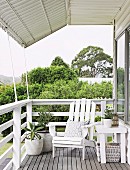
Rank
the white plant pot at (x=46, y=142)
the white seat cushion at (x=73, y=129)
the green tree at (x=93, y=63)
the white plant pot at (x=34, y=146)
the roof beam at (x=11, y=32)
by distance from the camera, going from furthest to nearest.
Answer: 1. the green tree at (x=93, y=63)
2. the white plant pot at (x=46, y=142)
3. the white seat cushion at (x=73, y=129)
4. the white plant pot at (x=34, y=146)
5. the roof beam at (x=11, y=32)

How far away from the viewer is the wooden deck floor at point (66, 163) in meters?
4.70

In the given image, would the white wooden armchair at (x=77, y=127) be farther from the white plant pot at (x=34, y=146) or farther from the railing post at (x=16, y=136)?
the railing post at (x=16, y=136)

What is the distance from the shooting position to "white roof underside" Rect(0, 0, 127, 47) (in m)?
4.55

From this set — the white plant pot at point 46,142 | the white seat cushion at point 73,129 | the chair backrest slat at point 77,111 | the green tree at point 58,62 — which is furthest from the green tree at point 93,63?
the white plant pot at point 46,142

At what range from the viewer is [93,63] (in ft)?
30.5

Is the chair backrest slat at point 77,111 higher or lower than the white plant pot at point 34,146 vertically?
higher

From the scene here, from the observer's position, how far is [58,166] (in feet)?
15.6

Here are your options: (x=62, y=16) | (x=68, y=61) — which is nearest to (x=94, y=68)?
(x=68, y=61)

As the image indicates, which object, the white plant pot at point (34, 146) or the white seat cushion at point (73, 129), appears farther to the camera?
the white seat cushion at point (73, 129)

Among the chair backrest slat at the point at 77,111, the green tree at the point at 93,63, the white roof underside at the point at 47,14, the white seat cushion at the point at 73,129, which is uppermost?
the white roof underside at the point at 47,14

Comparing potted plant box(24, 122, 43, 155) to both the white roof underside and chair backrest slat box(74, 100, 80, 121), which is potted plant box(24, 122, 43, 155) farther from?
the white roof underside

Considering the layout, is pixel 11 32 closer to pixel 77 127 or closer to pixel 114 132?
pixel 77 127

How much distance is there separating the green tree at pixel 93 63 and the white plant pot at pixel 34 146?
4.00 meters

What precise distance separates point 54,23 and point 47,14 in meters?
1.11
